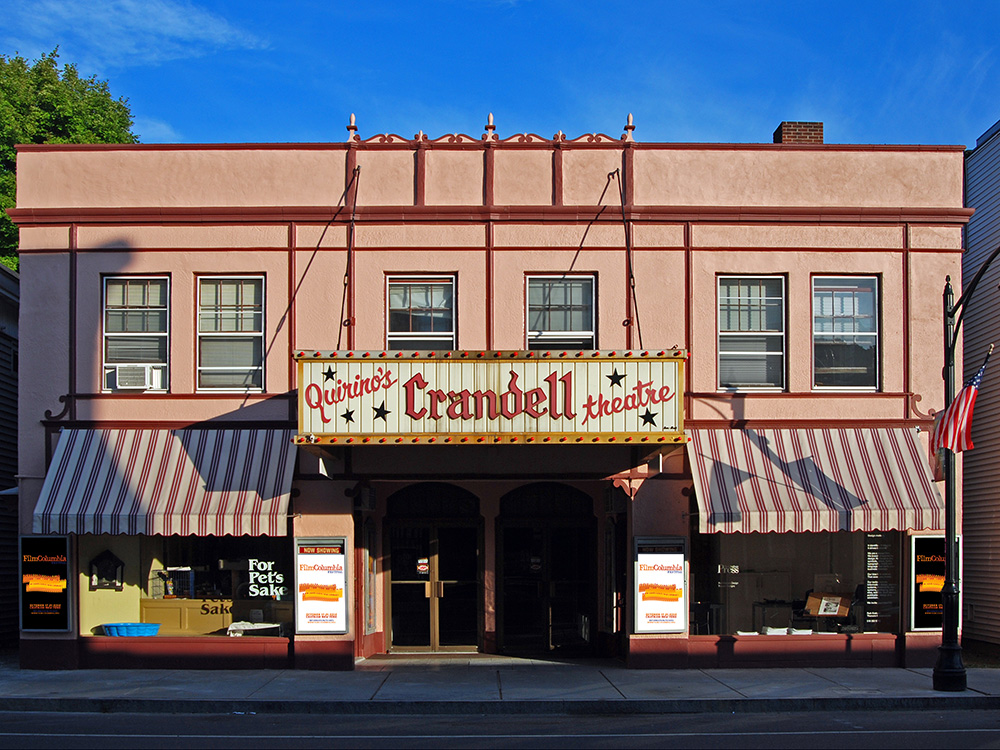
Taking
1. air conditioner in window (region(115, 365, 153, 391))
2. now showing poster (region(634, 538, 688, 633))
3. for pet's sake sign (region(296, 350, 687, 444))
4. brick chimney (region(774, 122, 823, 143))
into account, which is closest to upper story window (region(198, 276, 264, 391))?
air conditioner in window (region(115, 365, 153, 391))

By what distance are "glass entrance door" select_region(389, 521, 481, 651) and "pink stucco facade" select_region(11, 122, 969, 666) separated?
A: 2.45ft

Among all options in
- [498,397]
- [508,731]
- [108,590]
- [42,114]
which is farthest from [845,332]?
[42,114]

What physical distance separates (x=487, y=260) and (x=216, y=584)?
23.0ft

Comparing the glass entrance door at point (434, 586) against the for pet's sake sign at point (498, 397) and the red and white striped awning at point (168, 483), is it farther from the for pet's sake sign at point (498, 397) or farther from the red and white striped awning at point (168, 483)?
the for pet's sake sign at point (498, 397)

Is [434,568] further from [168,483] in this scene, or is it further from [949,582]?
[949,582]

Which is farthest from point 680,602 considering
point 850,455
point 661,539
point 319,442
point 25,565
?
point 25,565

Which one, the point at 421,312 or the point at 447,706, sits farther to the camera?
the point at 421,312

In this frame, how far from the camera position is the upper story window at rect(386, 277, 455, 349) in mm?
16000

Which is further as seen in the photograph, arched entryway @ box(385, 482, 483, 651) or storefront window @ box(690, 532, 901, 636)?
arched entryway @ box(385, 482, 483, 651)

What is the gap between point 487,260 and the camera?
16.0 meters

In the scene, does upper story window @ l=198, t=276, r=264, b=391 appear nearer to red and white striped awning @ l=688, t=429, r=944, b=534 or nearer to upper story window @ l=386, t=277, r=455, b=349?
upper story window @ l=386, t=277, r=455, b=349

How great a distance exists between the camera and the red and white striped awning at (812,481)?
1456 cm

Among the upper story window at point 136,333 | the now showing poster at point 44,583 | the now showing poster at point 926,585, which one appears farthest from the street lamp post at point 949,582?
the now showing poster at point 44,583

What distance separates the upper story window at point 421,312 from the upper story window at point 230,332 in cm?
223
